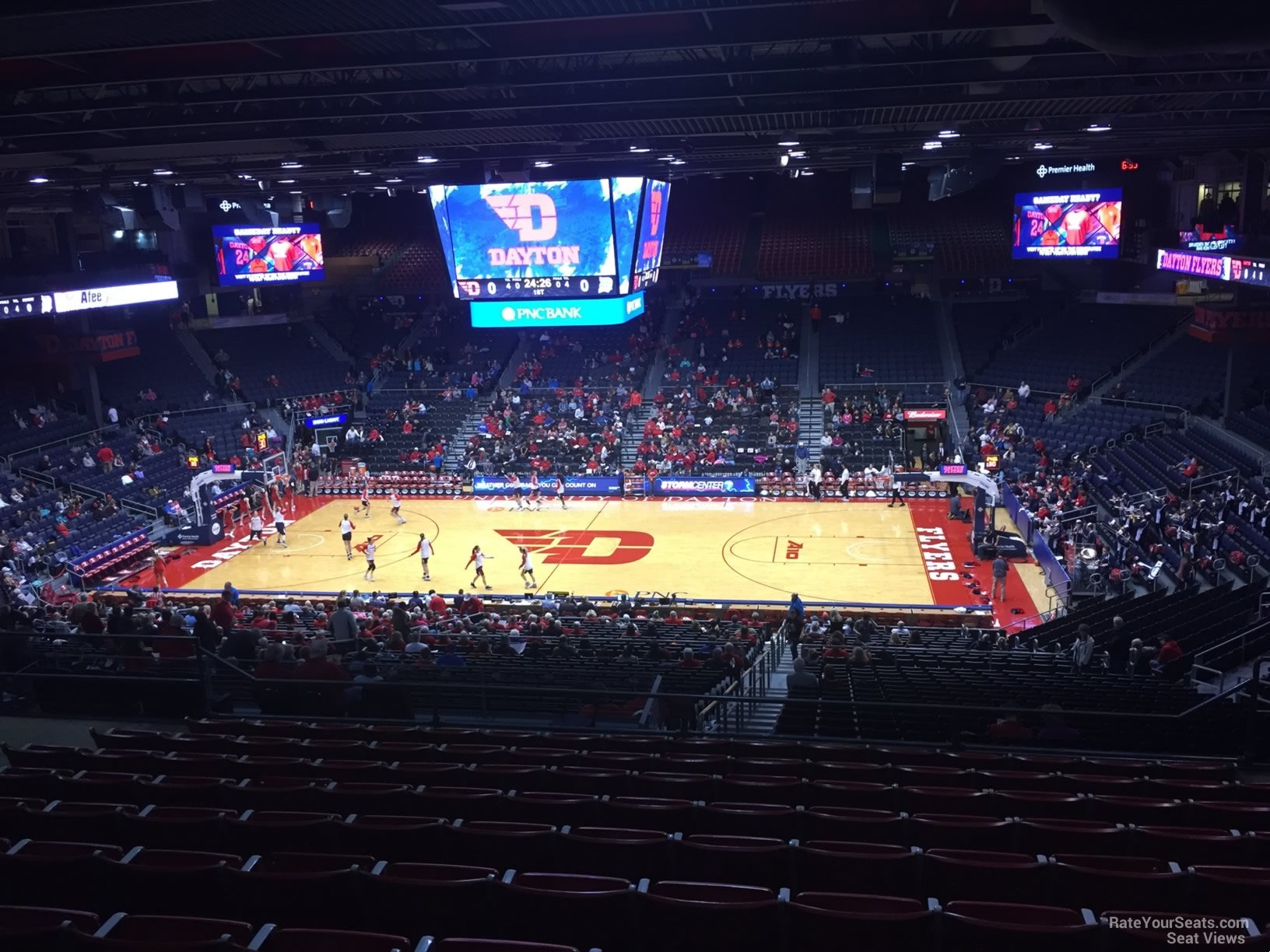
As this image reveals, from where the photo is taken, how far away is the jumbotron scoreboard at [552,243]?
81.9ft

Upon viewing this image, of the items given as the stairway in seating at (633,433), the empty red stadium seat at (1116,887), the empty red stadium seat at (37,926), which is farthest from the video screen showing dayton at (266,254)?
the empty red stadium seat at (1116,887)

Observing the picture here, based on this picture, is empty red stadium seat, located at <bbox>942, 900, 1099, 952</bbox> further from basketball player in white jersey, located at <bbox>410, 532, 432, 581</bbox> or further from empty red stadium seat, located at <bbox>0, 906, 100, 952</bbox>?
basketball player in white jersey, located at <bbox>410, 532, 432, 581</bbox>

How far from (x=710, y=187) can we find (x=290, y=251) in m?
20.1

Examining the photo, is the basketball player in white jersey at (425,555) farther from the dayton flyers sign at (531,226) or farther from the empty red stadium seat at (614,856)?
the empty red stadium seat at (614,856)

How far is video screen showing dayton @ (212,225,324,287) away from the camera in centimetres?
4044

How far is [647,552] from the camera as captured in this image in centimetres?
2862

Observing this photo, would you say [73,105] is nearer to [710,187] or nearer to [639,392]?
[639,392]

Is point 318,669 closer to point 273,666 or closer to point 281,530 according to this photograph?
point 273,666

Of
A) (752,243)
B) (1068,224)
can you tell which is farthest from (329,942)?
(752,243)

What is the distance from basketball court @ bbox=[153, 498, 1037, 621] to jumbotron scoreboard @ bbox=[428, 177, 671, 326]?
6.99 metres

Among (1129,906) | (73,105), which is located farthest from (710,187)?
(1129,906)

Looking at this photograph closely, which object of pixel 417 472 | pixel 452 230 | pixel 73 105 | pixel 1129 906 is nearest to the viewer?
pixel 1129 906

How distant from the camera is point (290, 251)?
42.0m

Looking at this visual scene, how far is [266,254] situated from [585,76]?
33.7 meters
